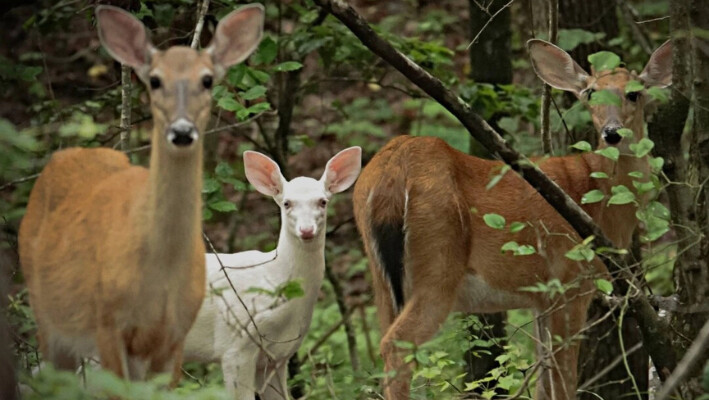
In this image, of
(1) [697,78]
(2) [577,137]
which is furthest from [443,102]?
(2) [577,137]

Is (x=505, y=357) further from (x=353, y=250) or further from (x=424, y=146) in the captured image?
(x=353, y=250)

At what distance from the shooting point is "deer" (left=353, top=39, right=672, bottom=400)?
7.39 metres

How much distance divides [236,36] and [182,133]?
0.77 m

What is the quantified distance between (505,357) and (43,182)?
2.68m

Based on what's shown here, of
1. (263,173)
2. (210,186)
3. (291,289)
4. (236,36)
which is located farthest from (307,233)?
(236,36)

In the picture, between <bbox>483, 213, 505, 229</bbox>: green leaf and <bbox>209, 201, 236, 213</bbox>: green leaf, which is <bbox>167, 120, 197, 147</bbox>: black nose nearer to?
<bbox>483, 213, 505, 229</bbox>: green leaf

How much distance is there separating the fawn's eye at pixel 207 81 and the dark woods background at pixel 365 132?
1.69 feet

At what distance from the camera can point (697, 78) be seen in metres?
6.33

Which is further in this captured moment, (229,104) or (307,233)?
(229,104)

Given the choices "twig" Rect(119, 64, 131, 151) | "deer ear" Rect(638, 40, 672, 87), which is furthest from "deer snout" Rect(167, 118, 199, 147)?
"deer ear" Rect(638, 40, 672, 87)

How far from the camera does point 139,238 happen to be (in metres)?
5.02

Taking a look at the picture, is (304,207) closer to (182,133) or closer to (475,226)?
(475,226)

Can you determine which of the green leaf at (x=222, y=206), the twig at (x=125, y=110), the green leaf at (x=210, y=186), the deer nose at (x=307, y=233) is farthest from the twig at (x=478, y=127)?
the green leaf at (x=210, y=186)

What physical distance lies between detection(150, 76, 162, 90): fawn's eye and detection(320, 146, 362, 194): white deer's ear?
261 centimetres
